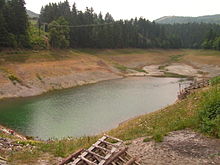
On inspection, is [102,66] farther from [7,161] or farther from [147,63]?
[7,161]

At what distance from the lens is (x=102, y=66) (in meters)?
86.6

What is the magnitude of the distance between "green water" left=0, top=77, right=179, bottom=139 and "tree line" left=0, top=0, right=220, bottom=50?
2643 cm

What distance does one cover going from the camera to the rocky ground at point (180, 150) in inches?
516

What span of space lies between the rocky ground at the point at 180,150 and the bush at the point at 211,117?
56cm

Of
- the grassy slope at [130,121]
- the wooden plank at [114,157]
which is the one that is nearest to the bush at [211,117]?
the grassy slope at [130,121]

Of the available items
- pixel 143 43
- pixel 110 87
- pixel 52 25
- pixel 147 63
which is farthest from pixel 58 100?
Result: pixel 143 43

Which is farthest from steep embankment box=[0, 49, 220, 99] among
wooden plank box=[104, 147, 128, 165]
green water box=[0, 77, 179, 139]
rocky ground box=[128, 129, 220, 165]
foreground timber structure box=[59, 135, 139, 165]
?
wooden plank box=[104, 147, 128, 165]

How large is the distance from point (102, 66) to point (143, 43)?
64476 millimetres

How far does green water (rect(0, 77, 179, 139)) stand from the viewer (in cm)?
3330

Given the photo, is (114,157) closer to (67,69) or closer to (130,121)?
(130,121)

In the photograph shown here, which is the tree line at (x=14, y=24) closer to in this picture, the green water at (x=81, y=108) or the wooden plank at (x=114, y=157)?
the green water at (x=81, y=108)

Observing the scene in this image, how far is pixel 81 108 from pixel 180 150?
99.8 feet

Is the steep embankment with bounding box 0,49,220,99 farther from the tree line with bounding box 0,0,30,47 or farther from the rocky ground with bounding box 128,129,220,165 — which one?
the rocky ground with bounding box 128,129,220,165

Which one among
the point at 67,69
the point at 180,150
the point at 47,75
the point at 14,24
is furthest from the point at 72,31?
the point at 180,150
